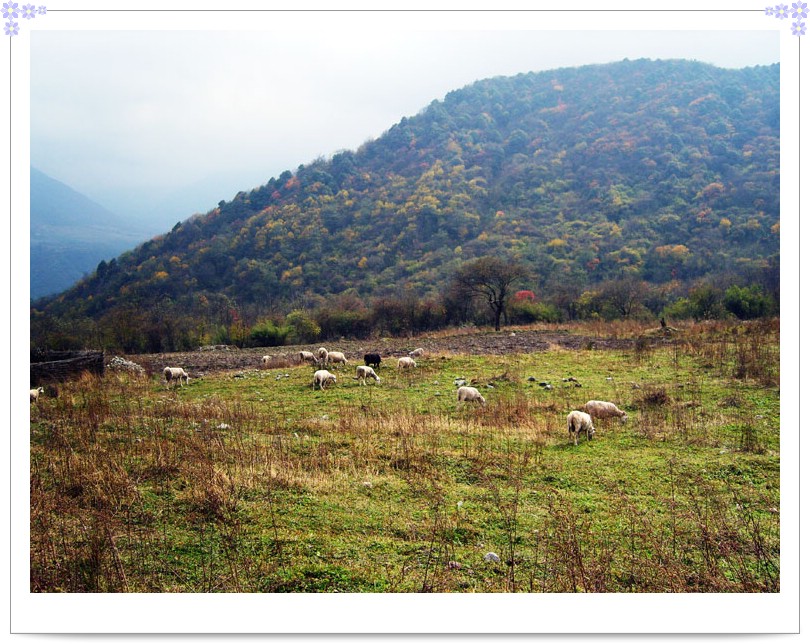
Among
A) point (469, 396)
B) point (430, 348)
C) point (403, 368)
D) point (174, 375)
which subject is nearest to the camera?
point (469, 396)

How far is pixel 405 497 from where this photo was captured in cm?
595

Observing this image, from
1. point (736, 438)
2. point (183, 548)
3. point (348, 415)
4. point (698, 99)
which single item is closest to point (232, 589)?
point (183, 548)

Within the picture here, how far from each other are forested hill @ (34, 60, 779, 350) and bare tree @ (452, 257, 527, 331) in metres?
10.4

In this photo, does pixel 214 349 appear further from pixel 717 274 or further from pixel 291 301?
Answer: pixel 717 274

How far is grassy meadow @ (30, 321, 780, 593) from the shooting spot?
13.8 ft

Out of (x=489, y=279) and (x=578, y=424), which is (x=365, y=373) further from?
(x=489, y=279)

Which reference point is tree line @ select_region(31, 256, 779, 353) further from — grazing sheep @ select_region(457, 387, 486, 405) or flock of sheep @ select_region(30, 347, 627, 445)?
grazing sheep @ select_region(457, 387, 486, 405)

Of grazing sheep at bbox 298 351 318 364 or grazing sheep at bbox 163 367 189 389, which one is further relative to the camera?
grazing sheep at bbox 298 351 318 364

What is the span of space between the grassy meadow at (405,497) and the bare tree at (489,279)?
2061cm
